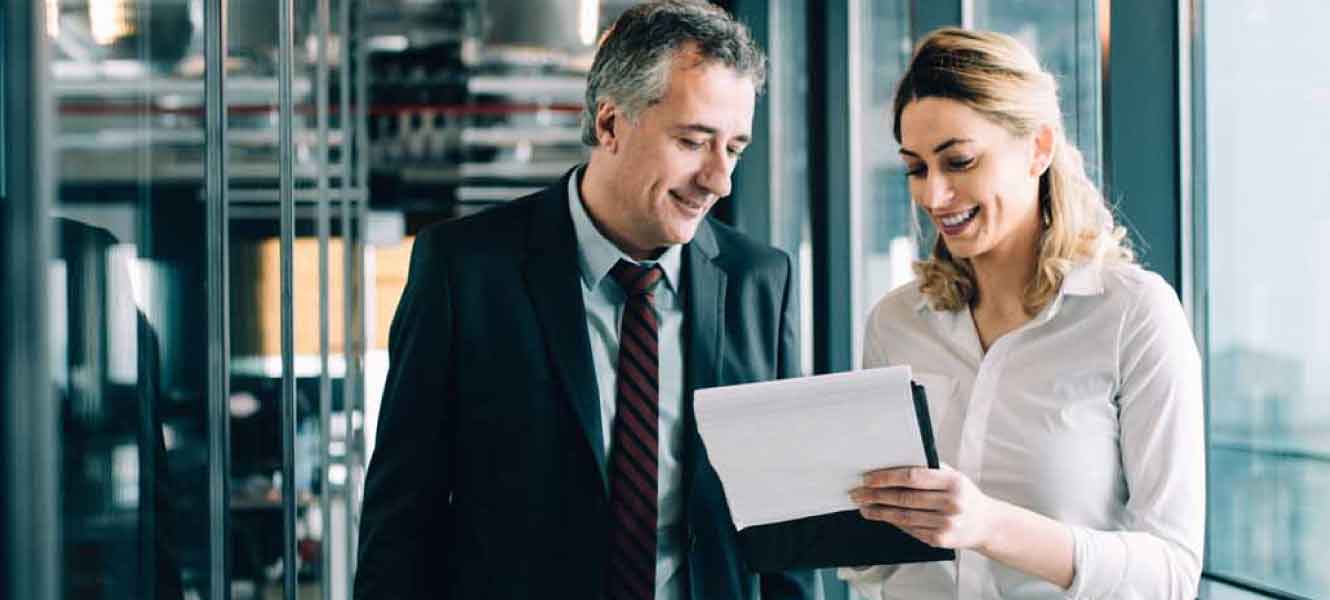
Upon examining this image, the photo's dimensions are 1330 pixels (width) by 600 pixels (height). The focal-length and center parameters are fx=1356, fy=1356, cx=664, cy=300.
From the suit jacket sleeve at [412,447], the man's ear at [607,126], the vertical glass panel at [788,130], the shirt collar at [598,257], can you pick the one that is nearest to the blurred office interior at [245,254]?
the suit jacket sleeve at [412,447]

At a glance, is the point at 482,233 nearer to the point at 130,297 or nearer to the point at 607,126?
the point at 607,126

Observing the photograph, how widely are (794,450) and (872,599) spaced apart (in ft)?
1.84

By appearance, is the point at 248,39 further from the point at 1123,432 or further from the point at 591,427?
the point at 1123,432

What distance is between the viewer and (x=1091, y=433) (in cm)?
170

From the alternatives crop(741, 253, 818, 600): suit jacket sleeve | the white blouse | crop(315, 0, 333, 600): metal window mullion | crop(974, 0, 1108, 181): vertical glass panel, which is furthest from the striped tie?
crop(315, 0, 333, 600): metal window mullion

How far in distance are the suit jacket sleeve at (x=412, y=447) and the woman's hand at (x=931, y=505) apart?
1.96 ft

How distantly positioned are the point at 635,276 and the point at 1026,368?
548 millimetres

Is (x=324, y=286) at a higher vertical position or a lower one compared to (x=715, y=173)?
lower

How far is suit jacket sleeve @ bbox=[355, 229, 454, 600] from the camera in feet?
Answer: 6.00

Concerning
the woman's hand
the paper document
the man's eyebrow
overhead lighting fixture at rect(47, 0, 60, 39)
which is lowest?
the woman's hand

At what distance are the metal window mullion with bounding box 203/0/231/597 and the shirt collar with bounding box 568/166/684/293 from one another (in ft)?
2.42

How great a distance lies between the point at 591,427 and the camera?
1819 millimetres

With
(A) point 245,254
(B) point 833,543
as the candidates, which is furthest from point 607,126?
(A) point 245,254

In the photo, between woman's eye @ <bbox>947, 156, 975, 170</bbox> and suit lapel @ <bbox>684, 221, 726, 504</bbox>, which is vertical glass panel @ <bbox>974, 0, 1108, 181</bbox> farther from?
suit lapel @ <bbox>684, 221, 726, 504</bbox>
